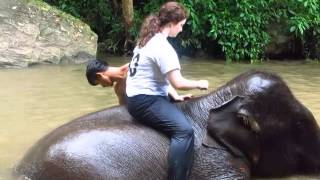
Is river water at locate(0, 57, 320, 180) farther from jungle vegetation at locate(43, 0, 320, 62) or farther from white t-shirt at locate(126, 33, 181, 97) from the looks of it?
white t-shirt at locate(126, 33, 181, 97)

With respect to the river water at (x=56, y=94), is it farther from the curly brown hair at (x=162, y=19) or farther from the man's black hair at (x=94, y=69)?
the curly brown hair at (x=162, y=19)

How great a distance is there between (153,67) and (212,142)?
2.13 ft

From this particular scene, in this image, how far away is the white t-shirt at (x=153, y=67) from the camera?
4.43 metres

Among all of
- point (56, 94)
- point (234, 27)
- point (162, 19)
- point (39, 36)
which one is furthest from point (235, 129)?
point (234, 27)

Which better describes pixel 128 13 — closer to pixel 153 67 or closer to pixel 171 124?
pixel 153 67

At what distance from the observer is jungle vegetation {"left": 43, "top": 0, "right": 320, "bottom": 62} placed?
14367 mm

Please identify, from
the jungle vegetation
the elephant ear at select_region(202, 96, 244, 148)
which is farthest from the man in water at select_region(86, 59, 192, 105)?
the jungle vegetation

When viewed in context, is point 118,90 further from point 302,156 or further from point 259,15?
point 259,15

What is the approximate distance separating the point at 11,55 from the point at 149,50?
26.3 ft

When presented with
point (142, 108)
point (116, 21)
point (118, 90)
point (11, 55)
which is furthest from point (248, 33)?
point (142, 108)

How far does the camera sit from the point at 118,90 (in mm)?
5531

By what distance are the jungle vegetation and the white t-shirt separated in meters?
9.69

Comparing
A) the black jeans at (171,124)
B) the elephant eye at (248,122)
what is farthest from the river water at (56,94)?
the elephant eye at (248,122)

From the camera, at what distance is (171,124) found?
4.47 meters
